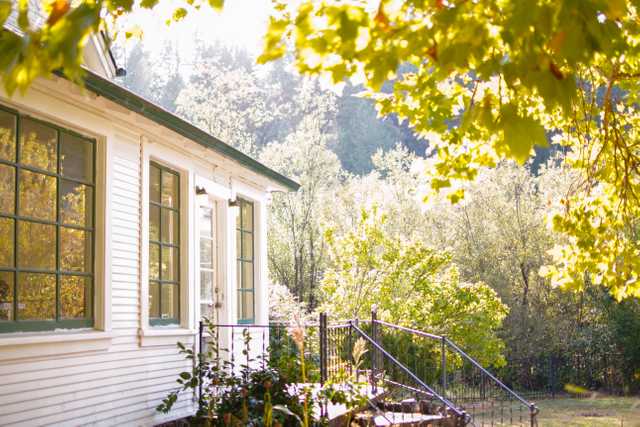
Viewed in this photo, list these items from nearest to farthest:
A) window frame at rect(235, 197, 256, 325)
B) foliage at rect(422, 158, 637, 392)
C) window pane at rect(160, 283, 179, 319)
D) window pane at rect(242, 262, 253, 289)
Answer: window pane at rect(160, 283, 179, 319), window frame at rect(235, 197, 256, 325), window pane at rect(242, 262, 253, 289), foliage at rect(422, 158, 637, 392)

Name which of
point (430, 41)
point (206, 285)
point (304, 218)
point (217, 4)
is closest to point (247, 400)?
point (206, 285)

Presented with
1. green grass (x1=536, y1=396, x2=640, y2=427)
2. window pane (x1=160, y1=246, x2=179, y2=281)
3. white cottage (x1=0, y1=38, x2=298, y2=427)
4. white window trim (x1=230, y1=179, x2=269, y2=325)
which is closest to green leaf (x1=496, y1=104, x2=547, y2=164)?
white cottage (x1=0, y1=38, x2=298, y2=427)

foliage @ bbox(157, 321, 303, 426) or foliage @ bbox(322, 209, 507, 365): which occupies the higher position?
foliage @ bbox(322, 209, 507, 365)

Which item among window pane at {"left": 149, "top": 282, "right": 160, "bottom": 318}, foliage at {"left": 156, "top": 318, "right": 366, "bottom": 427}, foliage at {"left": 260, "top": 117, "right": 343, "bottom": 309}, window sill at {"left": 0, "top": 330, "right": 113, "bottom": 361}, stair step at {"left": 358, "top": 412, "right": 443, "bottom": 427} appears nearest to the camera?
window sill at {"left": 0, "top": 330, "right": 113, "bottom": 361}

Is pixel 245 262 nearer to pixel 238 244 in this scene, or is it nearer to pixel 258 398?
pixel 238 244

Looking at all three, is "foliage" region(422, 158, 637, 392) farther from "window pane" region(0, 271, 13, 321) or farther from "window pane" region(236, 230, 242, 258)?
"window pane" region(0, 271, 13, 321)

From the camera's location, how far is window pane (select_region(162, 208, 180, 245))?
864 centimetres

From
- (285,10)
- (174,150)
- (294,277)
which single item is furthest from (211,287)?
(294,277)

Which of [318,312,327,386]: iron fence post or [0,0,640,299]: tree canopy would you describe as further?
[318,312,327,386]: iron fence post

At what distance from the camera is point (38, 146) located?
6355mm

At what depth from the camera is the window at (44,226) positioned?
19.5ft

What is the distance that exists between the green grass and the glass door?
29.8 feet

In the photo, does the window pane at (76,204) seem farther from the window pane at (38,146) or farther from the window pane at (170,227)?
the window pane at (170,227)

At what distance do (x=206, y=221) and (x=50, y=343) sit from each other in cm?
385
